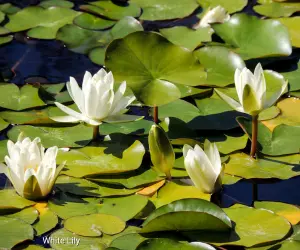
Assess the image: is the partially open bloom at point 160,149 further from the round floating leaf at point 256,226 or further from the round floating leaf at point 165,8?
the round floating leaf at point 165,8

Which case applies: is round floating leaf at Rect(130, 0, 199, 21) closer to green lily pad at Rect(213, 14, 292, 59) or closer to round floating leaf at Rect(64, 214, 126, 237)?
green lily pad at Rect(213, 14, 292, 59)

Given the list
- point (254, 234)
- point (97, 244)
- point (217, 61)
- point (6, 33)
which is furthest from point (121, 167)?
point (6, 33)

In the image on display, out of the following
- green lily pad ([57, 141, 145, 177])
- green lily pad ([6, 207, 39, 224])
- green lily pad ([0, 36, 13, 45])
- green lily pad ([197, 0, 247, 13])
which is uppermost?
green lily pad ([197, 0, 247, 13])

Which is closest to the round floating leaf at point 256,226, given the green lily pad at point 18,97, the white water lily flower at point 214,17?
the green lily pad at point 18,97

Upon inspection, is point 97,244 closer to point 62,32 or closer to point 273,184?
point 273,184

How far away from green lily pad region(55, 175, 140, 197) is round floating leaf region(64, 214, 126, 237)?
0.47 ft

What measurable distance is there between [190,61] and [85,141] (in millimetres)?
573

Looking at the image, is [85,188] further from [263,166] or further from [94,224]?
[263,166]

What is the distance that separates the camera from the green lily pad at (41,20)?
12.2 feet

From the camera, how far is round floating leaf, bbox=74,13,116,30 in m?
3.72

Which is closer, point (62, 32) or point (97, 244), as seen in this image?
point (97, 244)

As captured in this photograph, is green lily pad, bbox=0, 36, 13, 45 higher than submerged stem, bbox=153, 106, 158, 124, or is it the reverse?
submerged stem, bbox=153, 106, 158, 124

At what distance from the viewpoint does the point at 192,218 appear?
216 centimetres

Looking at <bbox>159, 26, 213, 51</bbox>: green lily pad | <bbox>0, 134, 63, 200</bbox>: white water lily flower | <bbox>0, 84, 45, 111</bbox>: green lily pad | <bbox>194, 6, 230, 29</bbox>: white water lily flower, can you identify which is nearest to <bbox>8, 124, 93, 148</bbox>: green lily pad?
<bbox>0, 84, 45, 111</bbox>: green lily pad
